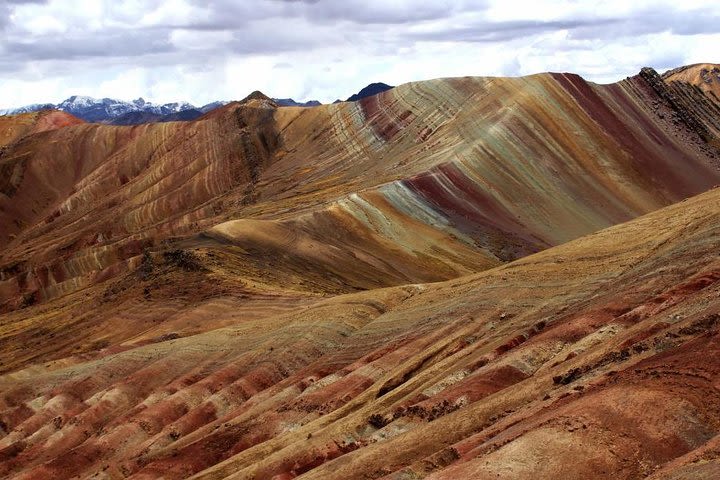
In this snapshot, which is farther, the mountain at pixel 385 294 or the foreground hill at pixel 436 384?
the mountain at pixel 385 294

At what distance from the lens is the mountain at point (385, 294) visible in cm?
3006

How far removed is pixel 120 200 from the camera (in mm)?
125188

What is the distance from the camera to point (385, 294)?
5675 cm

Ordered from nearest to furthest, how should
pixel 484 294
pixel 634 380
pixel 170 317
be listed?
1. pixel 634 380
2. pixel 484 294
3. pixel 170 317

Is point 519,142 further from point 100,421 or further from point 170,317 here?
point 100,421

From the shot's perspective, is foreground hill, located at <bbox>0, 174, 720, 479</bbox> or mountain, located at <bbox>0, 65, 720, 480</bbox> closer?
foreground hill, located at <bbox>0, 174, 720, 479</bbox>

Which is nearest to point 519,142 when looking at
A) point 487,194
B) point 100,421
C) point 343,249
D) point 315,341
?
point 487,194

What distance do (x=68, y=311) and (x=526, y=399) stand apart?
1946 inches

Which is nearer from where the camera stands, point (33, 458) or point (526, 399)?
point (526, 399)

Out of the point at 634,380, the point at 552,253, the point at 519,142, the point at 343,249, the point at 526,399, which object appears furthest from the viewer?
the point at 519,142

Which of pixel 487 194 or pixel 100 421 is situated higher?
pixel 487 194

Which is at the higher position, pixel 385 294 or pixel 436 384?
pixel 385 294

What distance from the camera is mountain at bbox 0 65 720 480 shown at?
3006 cm

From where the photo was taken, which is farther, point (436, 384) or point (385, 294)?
point (385, 294)
